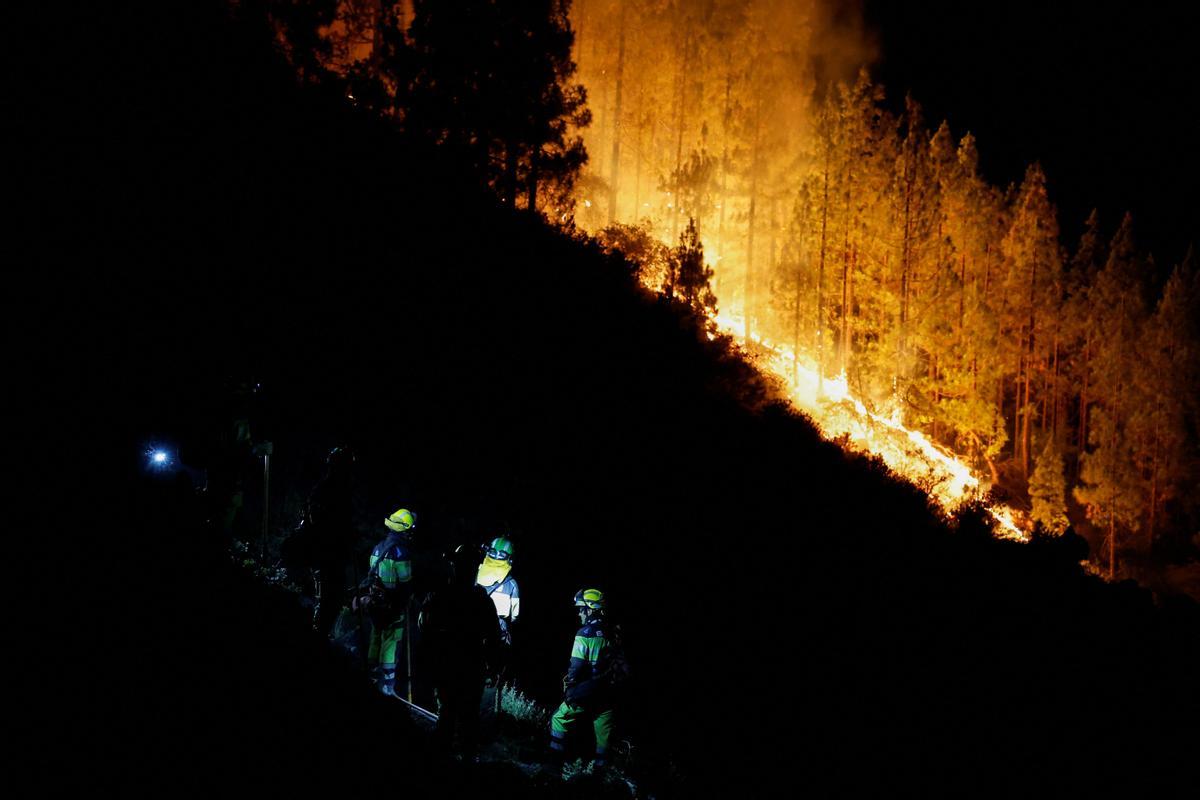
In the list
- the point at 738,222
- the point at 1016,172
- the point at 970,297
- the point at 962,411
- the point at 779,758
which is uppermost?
the point at 1016,172

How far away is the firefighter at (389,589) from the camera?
6.55 meters

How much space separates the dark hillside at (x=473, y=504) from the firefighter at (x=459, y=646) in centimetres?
61

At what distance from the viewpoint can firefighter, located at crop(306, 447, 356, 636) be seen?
268 inches

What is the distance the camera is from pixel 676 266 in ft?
73.7

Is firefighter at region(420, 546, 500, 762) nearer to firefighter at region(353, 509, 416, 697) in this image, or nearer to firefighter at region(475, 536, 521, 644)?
firefighter at region(353, 509, 416, 697)

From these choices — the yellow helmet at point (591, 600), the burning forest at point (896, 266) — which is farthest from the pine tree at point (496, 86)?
the yellow helmet at point (591, 600)

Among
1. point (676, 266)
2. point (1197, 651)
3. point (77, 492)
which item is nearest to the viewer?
point (77, 492)

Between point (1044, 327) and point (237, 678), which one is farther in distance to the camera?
point (1044, 327)

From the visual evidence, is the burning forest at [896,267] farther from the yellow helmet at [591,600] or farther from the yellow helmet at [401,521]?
the yellow helmet at [401,521]

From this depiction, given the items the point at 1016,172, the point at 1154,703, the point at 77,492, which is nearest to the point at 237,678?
the point at 77,492

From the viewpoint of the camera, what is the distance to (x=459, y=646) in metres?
5.62

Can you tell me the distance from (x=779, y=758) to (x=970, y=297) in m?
30.6

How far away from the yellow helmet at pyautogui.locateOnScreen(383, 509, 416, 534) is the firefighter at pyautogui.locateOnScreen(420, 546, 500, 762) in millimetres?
1102

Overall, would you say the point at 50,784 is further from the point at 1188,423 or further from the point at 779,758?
the point at 1188,423
